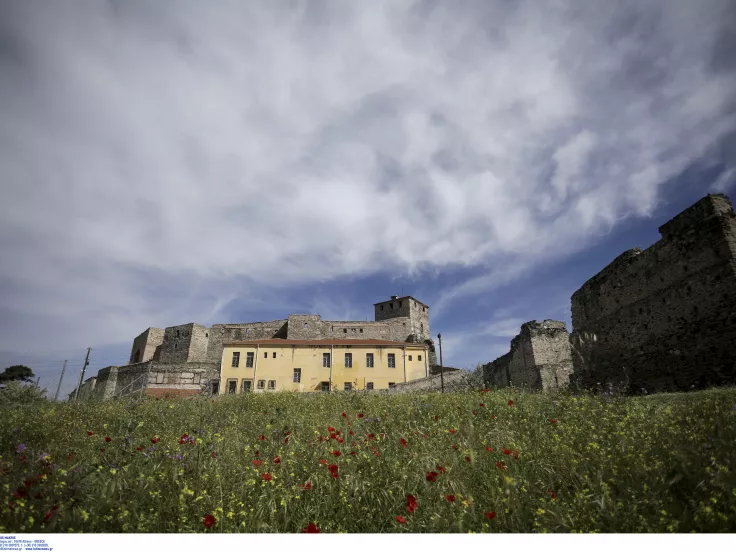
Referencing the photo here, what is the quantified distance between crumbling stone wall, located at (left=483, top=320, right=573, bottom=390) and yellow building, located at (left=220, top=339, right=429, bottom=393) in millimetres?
10647

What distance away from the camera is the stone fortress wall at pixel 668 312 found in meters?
8.60

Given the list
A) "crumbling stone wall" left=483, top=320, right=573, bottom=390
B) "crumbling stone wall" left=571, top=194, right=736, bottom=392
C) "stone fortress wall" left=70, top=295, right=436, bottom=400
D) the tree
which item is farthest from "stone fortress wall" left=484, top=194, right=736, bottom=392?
the tree

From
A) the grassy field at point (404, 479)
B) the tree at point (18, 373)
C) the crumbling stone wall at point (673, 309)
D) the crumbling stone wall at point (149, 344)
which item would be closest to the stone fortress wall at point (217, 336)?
the crumbling stone wall at point (149, 344)

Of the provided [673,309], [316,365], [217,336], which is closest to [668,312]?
[673,309]

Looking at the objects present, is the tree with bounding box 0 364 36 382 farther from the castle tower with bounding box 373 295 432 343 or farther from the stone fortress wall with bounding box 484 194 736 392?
the stone fortress wall with bounding box 484 194 736 392

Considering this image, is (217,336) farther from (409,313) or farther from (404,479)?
(404,479)

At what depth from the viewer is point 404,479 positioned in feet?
10.7

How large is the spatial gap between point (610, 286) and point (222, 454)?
13348mm

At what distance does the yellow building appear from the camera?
29.5 metres

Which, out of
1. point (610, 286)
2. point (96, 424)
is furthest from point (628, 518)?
point (610, 286)

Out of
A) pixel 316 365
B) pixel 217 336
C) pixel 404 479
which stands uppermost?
pixel 217 336

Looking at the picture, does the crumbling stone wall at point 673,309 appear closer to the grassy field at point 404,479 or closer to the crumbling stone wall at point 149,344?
the grassy field at point 404,479

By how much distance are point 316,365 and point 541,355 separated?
689 inches

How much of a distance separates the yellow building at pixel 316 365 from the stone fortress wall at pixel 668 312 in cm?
1759
